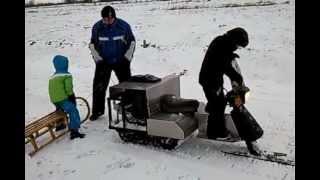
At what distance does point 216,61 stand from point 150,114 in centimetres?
113

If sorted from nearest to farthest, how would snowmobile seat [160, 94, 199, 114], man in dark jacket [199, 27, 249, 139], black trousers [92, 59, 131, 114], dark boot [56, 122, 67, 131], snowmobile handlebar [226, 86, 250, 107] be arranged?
man in dark jacket [199, 27, 249, 139]
snowmobile handlebar [226, 86, 250, 107]
snowmobile seat [160, 94, 199, 114]
dark boot [56, 122, 67, 131]
black trousers [92, 59, 131, 114]

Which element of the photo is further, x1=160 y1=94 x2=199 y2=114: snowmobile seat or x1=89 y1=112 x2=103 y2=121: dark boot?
x1=89 y1=112 x2=103 y2=121: dark boot

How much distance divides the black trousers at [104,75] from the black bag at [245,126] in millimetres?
2311

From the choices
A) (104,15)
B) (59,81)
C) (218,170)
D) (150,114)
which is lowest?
(218,170)

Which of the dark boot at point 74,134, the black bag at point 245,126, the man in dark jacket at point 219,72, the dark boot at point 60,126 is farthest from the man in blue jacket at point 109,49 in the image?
the black bag at point 245,126

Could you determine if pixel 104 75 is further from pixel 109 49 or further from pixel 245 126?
pixel 245 126

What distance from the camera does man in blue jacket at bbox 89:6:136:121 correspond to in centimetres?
684

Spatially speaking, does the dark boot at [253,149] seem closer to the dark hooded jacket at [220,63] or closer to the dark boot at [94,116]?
the dark hooded jacket at [220,63]

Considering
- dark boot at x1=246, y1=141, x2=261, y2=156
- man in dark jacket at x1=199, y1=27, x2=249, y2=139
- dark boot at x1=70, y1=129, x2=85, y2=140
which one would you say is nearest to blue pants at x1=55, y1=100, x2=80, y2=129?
dark boot at x1=70, y1=129, x2=85, y2=140

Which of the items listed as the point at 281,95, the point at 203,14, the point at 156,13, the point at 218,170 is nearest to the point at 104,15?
the point at 218,170

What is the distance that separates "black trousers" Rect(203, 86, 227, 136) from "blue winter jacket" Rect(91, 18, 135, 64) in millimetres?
1920

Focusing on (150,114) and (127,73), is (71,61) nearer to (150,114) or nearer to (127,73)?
(127,73)

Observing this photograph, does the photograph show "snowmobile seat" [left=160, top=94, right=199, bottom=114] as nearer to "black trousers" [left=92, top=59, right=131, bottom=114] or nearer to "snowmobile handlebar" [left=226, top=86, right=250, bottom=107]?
"snowmobile handlebar" [left=226, top=86, right=250, bottom=107]
